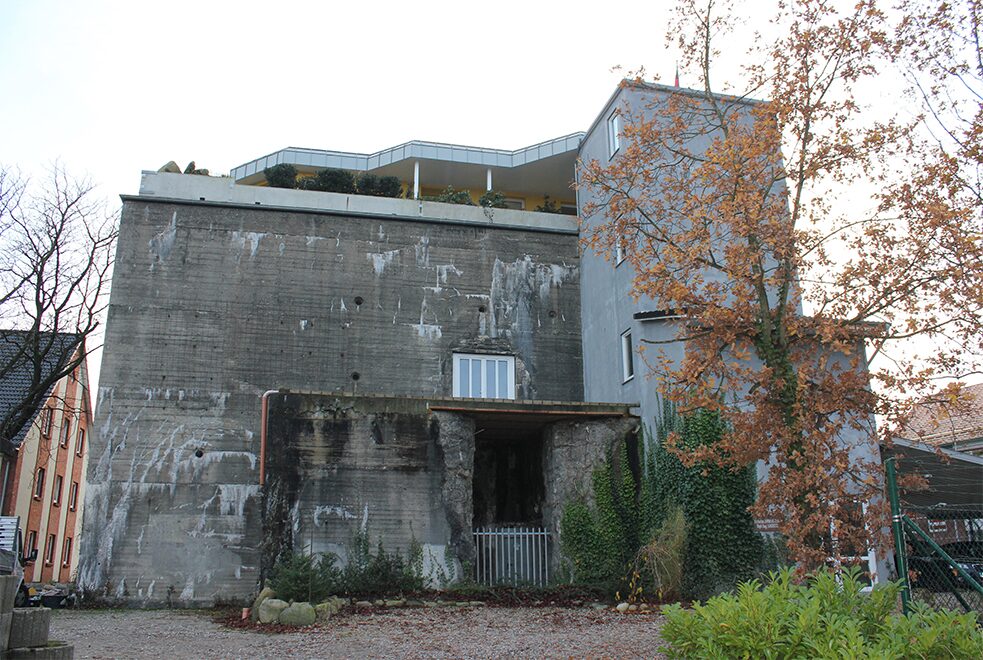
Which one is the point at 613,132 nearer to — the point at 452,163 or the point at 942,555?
the point at 452,163

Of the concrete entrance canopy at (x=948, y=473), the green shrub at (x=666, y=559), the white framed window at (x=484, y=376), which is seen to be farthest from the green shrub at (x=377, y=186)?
the concrete entrance canopy at (x=948, y=473)

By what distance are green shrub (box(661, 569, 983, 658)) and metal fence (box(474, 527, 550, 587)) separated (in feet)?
35.2

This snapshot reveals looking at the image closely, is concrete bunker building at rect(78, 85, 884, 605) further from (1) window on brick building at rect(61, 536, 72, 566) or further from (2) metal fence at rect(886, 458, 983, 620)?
(1) window on brick building at rect(61, 536, 72, 566)

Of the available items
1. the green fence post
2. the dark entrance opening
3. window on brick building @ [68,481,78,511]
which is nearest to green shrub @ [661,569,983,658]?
the green fence post

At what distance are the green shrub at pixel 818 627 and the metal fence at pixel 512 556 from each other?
10741 mm

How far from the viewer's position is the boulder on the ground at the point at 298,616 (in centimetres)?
1389

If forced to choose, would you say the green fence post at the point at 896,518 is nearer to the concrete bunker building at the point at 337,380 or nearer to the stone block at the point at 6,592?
the stone block at the point at 6,592

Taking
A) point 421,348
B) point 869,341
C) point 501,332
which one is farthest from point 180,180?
point 869,341

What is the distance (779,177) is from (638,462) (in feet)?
31.0

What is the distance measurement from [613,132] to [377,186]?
6952 millimetres

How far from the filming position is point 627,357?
66.5 ft

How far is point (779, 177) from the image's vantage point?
10.5 meters

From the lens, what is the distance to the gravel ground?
11.4 meters

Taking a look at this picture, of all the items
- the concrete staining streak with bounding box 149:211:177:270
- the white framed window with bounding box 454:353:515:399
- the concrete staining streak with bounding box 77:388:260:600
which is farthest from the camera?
the white framed window with bounding box 454:353:515:399
